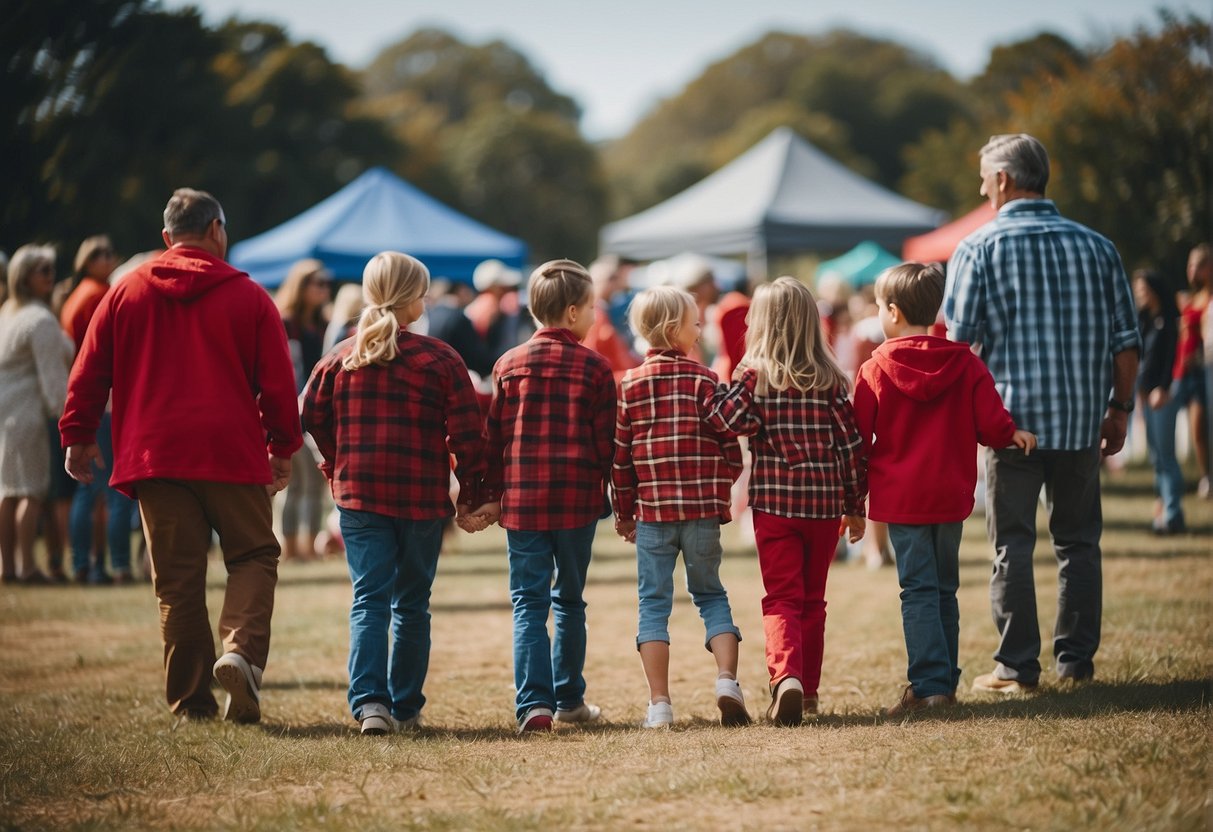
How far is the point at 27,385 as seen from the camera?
30.9 feet

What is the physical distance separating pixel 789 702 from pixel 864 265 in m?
19.2

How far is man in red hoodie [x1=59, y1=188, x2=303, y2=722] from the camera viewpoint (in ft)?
17.9

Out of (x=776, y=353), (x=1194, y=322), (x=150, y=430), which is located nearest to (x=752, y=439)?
(x=776, y=353)

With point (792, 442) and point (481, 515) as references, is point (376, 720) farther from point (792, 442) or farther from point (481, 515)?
point (792, 442)

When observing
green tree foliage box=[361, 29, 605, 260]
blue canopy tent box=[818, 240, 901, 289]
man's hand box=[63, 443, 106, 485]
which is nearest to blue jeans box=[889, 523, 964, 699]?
man's hand box=[63, 443, 106, 485]

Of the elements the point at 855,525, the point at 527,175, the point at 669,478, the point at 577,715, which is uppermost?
the point at 527,175

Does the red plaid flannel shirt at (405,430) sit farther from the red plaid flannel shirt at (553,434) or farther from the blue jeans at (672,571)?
the blue jeans at (672,571)

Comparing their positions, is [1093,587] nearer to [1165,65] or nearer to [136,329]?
[136,329]

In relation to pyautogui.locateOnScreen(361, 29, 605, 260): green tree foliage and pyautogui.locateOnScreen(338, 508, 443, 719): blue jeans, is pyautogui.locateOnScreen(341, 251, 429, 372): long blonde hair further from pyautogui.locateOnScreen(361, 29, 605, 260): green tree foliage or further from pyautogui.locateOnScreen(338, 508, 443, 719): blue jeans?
pyautogui.locateOnScreen(361, 29, 605, 260): green tree foliage

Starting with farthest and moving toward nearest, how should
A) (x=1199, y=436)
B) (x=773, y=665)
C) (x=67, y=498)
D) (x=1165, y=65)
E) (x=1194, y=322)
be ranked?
1. (x=1165, y=65)
2. (x=1199, y=436)
3. (x=1194, y=322)
4. (x=67, y=498)
5. (x=773, y=665)

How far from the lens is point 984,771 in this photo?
13.7 feet

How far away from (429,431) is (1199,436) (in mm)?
10244

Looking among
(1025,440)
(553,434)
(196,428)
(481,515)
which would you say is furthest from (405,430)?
(1025,440)

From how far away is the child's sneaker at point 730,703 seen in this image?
5199 mm
